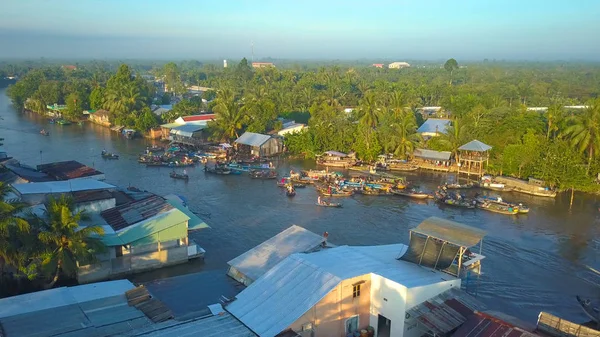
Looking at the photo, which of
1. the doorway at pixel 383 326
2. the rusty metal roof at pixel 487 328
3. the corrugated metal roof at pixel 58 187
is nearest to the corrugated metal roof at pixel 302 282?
the doorway at pixel 383 326

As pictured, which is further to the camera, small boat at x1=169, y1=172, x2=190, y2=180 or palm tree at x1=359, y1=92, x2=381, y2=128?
palm tree at x1=359, y1=92, x2=381, y2=128

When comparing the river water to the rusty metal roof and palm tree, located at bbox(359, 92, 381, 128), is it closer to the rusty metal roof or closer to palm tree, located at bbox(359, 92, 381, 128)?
the rusty metal roof

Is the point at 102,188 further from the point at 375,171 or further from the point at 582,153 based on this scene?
the point at 582,153

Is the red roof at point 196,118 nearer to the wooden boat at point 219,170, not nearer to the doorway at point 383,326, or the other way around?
the wooden boat at point 219,170

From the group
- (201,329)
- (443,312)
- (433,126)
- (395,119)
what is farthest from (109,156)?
(443,312)

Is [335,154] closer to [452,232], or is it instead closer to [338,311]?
[452,232]

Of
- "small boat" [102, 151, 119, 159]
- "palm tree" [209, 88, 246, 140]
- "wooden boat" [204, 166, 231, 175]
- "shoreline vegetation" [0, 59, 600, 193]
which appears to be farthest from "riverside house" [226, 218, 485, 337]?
"palm tree" [209, 88, 246, 140]
